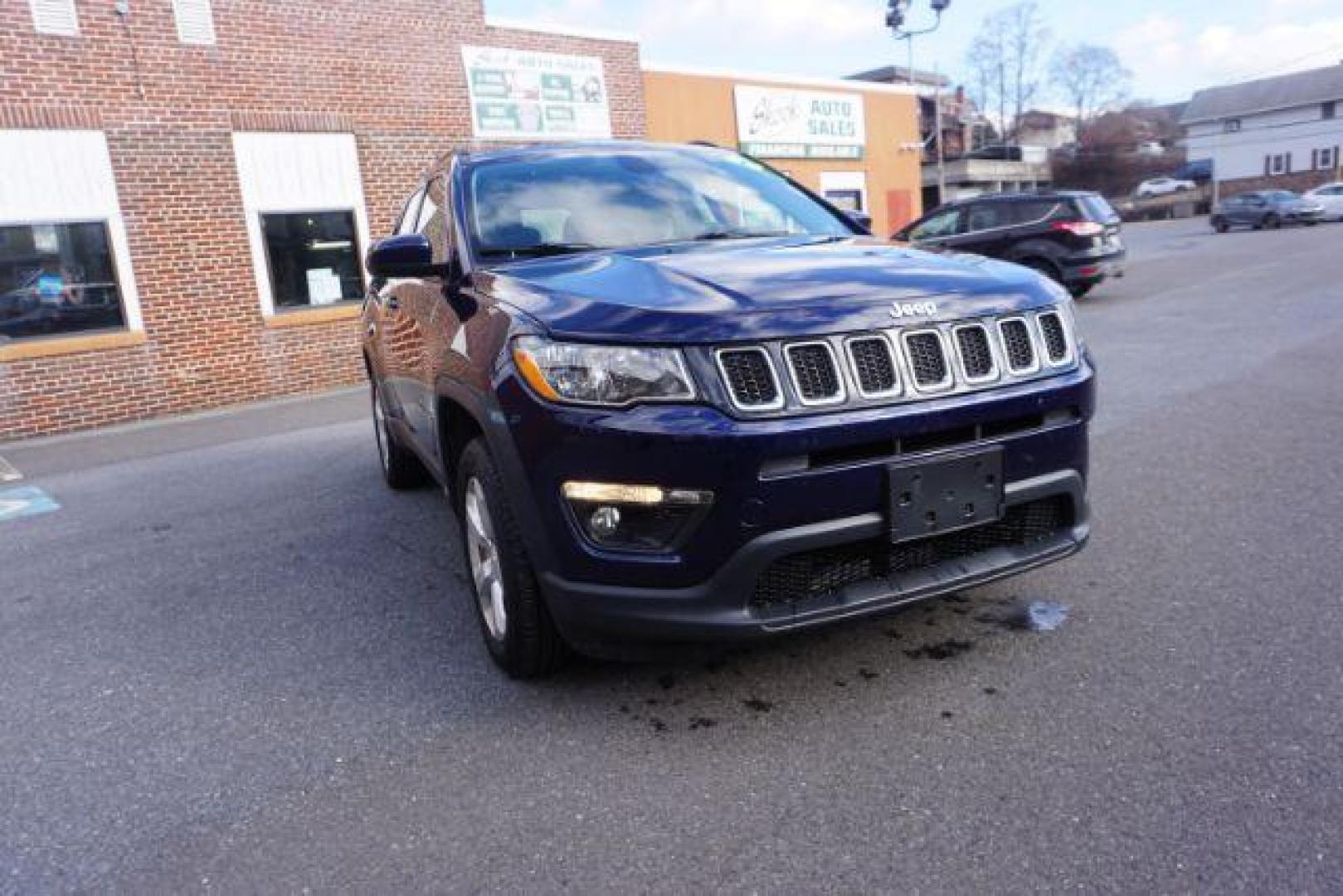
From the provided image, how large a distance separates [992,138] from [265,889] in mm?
75752

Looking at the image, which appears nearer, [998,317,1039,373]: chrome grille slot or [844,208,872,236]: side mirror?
[998,317,1039,373]: chrome grille slot

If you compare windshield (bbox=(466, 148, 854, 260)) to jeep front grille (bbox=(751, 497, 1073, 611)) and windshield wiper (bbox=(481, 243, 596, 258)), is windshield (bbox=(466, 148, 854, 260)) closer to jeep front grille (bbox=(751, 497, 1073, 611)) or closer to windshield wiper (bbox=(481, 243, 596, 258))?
windshield wiper (bbox=(481, 243, 596, 258))

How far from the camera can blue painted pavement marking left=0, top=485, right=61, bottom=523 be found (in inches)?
247

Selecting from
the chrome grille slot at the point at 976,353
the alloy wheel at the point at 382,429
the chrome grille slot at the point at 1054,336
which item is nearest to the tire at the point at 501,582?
the chrome grille slot at the point at 976,353

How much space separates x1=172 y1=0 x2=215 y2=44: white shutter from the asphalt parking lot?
7.91 metres

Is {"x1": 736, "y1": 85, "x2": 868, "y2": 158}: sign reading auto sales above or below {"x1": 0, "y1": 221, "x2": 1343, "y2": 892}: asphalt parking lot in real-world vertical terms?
above

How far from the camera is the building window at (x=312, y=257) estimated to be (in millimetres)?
11430

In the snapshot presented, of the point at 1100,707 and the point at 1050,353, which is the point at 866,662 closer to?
the point at 1100,707

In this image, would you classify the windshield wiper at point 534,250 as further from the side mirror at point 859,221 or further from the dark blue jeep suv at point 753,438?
the side mirror at point 859,221

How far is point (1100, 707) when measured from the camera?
105 inches

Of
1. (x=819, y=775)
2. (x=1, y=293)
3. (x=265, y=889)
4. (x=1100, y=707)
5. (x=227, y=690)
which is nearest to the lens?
(x=265, y=889)

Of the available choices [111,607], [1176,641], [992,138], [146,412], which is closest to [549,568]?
[1176,641]

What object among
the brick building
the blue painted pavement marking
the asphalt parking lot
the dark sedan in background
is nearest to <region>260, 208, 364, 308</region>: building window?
the brick building

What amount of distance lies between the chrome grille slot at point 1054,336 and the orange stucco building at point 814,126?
39.2ft
